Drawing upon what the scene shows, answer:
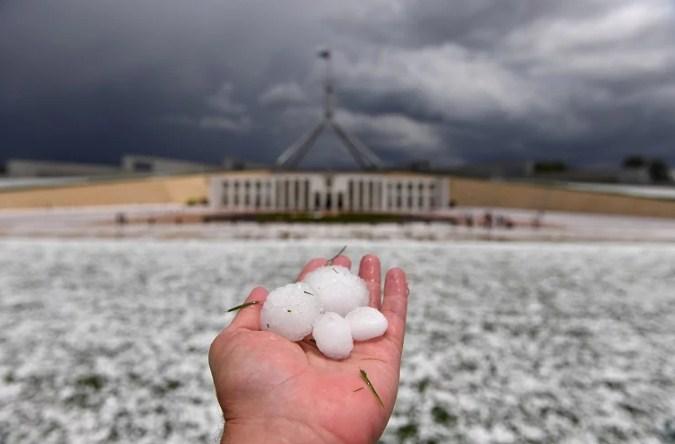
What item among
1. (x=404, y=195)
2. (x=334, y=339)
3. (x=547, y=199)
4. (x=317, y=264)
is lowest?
(x=404, y=195)

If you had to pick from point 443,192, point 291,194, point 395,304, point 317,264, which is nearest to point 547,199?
point 443,192

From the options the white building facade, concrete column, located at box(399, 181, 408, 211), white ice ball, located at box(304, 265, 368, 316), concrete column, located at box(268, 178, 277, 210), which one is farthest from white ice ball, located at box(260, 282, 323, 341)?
concrete column, located at box(399, 181, 408, 211)

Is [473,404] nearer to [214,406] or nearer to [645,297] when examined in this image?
[214,406]

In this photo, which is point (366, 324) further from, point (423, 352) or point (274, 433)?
point (423, 352)

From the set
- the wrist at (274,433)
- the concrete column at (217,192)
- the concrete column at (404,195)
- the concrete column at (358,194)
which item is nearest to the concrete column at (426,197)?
the concrete column at (404,195)

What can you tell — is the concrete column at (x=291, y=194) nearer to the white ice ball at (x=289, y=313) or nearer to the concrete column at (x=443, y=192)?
the concrete column at (x=443, y=192)

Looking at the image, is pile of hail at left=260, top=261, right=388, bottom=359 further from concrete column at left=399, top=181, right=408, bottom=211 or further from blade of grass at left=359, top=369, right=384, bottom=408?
concrete column at left=399, top=181, right=408, bottom=211
